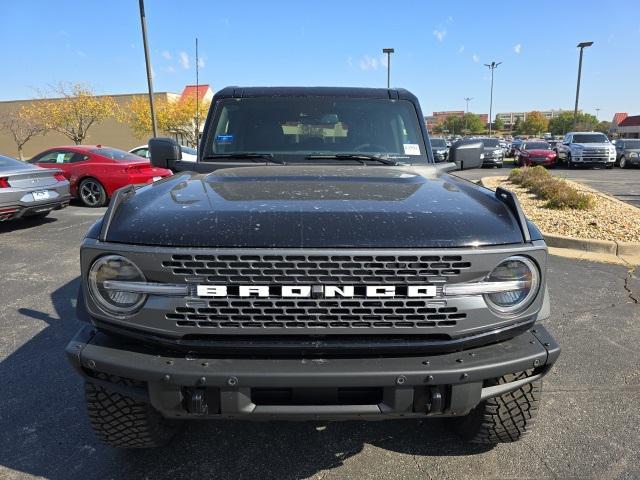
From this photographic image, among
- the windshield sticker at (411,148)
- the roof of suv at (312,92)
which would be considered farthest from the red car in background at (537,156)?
the windshield sticker at (411,148)

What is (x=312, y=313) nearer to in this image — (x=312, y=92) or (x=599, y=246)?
(x=312, y=92)

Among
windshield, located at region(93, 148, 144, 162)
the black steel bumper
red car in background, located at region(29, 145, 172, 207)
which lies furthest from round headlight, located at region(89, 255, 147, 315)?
windshield, located at region(93, 148, 144, 162)

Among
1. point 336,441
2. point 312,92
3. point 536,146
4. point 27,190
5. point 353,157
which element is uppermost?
point 312,92

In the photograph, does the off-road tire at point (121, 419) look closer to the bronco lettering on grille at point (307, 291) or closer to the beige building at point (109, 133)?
the bronco lettering on grille at point (307, 291)

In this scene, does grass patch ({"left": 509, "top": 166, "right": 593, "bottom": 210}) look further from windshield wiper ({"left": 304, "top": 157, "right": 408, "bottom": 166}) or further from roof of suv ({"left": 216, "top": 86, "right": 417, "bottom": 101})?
windshield wiper ({"left": 304, "top": 157, "right": 408, "bottom": 166})

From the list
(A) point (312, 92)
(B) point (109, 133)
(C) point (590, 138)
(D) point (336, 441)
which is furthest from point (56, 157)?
(B) point (109, 133)

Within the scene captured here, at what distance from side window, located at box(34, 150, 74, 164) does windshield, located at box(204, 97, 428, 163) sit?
31.3 ft

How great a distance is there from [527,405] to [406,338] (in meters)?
0.84

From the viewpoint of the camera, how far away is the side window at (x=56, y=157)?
463 inches

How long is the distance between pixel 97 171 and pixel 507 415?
1102 centimetres

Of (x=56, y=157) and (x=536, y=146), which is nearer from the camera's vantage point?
(x=56, y=157)

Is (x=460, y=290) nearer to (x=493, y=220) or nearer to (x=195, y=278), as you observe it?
(x=493, y=220)

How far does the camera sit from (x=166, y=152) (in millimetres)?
3732

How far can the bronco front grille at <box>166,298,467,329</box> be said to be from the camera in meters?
1.91
